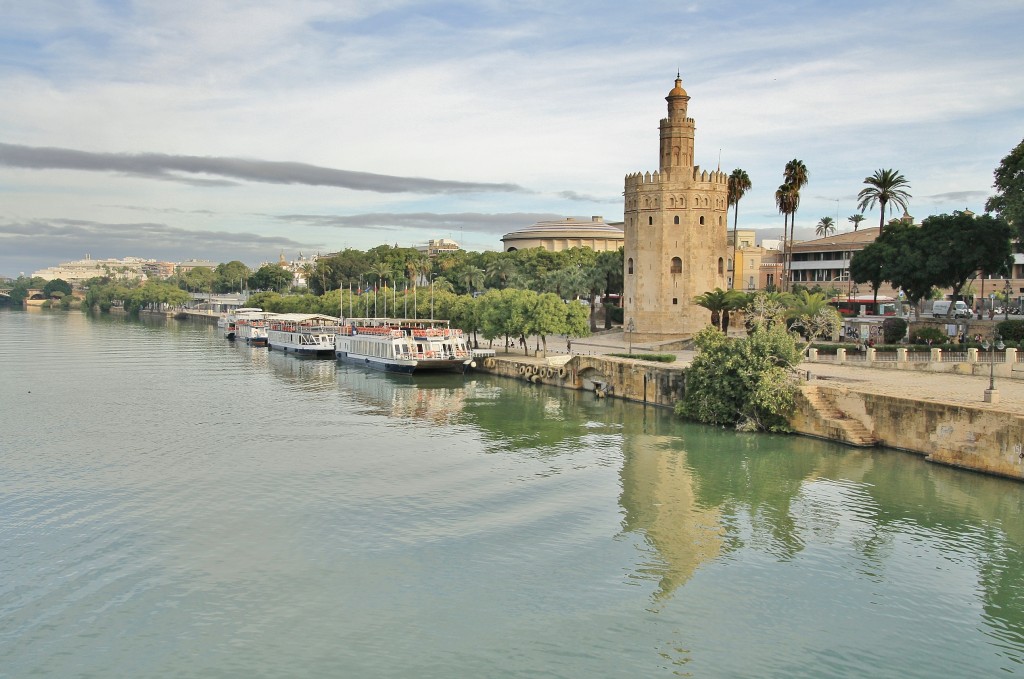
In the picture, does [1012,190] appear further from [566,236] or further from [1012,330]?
[566,236]

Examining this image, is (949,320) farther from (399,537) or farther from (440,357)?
(399,537)

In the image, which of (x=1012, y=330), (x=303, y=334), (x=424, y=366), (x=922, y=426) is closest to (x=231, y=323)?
(x=303, y=334)

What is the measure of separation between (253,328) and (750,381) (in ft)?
246

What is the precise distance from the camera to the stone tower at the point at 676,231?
70250 millimetres

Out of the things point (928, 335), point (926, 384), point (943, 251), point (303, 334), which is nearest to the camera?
point (926, 384)

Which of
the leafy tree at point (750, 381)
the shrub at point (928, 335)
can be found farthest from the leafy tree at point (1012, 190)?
the leafy tree at point (750, 381)

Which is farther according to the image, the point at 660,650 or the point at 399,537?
the point at 399,537

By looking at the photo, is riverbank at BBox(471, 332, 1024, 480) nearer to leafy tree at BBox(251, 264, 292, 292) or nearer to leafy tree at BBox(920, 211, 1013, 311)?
leafy tree at BBox(920, 211, 1013, 311)

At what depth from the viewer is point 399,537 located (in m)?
24.4

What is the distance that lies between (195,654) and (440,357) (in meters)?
46.9

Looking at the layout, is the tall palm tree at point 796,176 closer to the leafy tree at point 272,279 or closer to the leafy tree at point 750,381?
the leafy tree at point 750,381

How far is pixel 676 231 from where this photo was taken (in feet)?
232

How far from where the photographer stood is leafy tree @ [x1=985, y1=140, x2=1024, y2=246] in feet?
149

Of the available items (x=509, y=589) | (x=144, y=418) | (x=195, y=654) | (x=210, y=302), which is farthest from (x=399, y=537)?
(x=210, y=302)
